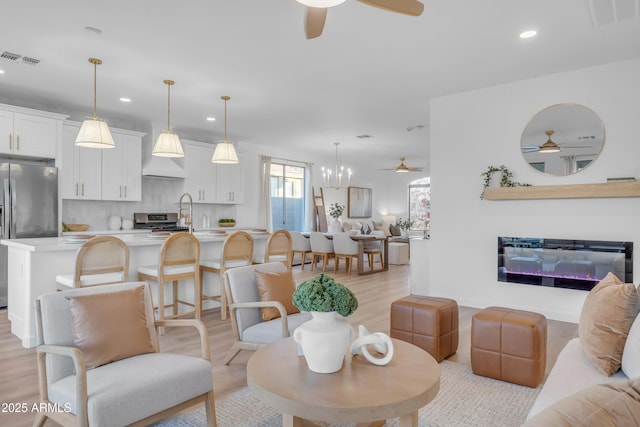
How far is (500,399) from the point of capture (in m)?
2.50

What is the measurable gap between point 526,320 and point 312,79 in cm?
330

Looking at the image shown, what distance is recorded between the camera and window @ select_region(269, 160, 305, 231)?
920 centimetres

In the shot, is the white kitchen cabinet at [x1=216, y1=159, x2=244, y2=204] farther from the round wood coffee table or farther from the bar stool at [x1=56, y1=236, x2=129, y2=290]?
A: the round wood coffee table

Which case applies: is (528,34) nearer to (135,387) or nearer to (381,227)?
(135,387)

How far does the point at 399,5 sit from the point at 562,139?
2.98m

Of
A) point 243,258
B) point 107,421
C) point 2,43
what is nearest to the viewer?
point 107,421

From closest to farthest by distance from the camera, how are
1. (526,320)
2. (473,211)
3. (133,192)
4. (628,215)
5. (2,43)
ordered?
(526,320), (2,43), (628,215), (473,211), (133,192)

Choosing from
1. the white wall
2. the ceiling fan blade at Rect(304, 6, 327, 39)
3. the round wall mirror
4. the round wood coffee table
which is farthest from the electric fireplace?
the ceiling fan blade at Rect(304, 6, 327, 39)

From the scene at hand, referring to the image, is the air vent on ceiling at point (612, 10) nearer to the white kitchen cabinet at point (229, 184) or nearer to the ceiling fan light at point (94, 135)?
the ceiling fan light at point (94, 135)

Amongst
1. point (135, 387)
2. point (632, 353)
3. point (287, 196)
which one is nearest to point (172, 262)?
point (135, 387)

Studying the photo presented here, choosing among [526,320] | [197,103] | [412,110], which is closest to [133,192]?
[197,103]

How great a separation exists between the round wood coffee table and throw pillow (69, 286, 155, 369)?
0.68m

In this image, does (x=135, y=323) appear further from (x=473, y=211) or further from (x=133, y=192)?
(x=133, y=192)

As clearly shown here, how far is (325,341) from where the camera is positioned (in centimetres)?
168
